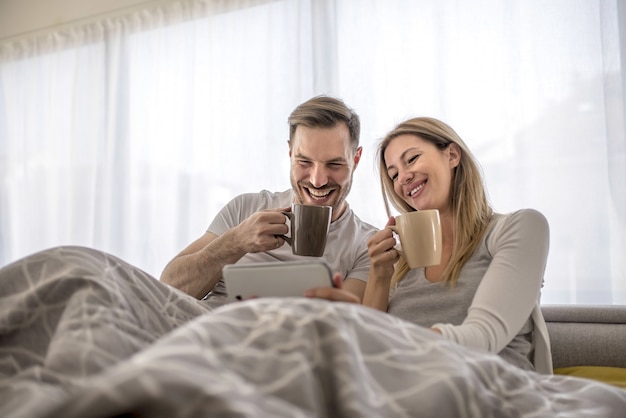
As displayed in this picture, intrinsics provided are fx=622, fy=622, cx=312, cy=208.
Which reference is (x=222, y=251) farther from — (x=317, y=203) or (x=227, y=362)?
(x=227, y=362)

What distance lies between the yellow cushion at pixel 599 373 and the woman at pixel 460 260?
0.44 feet

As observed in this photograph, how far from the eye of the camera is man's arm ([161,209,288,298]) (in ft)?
5.82

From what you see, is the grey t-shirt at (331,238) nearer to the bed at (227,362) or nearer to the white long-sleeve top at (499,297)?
the white long-sleeve top at (499,297)

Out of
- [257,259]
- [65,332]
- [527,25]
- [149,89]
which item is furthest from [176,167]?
[65,332]

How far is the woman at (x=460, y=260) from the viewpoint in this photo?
136 cm

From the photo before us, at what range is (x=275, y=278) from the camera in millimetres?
1173

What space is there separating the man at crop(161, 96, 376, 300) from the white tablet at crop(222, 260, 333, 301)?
26.5 inches

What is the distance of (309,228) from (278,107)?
168 cm

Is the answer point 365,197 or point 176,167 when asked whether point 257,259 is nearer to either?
point 365,197

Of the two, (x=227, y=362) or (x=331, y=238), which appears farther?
(x=331, y=238)

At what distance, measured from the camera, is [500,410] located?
2.71 ft

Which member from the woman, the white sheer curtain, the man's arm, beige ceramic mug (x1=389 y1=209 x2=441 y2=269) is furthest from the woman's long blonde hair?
the white sheer curtain

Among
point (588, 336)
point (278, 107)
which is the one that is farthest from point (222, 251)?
point (278, 107)

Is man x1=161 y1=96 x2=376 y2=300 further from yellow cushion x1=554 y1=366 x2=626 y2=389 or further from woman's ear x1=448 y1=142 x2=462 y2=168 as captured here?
yellow cushion x1=554 y1=366 x2=626 y2=389
